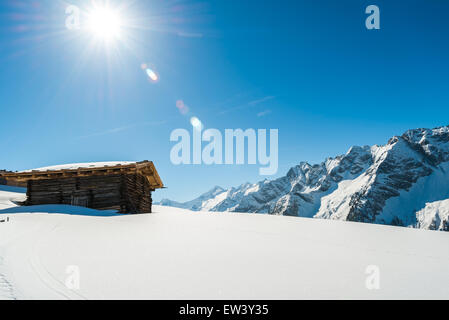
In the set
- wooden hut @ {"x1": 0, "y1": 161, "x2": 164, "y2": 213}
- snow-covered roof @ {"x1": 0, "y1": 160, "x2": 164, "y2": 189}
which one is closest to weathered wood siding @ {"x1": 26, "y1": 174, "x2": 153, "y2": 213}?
wooden hut @ {"x1": 0, "y1": 161, "x2": 164, "y2": 213}

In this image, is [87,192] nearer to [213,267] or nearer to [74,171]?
[74,171]

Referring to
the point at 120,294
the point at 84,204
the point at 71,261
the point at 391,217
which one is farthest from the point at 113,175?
the point at 391,217

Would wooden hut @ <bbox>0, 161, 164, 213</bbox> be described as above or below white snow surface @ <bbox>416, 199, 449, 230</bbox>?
above

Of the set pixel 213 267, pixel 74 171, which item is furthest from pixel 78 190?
pixel 213 267

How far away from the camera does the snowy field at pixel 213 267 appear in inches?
102

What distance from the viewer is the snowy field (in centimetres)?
258

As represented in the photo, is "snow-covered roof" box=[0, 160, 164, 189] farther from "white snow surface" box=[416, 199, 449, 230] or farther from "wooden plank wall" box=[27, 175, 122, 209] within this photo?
"white snow surface" box=[416, 199, 449, 230]

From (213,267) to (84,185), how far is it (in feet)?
44.5

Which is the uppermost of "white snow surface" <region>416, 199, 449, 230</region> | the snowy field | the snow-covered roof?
the snow-covered roof

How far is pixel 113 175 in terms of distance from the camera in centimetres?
1410

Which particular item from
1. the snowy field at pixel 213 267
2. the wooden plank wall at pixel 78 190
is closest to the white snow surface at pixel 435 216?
the wooden plank wall at pixel 78 190

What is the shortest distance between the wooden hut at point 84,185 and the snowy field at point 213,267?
8.60m

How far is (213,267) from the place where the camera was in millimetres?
3334

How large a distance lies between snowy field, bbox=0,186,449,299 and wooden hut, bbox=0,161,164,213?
28.2ft
